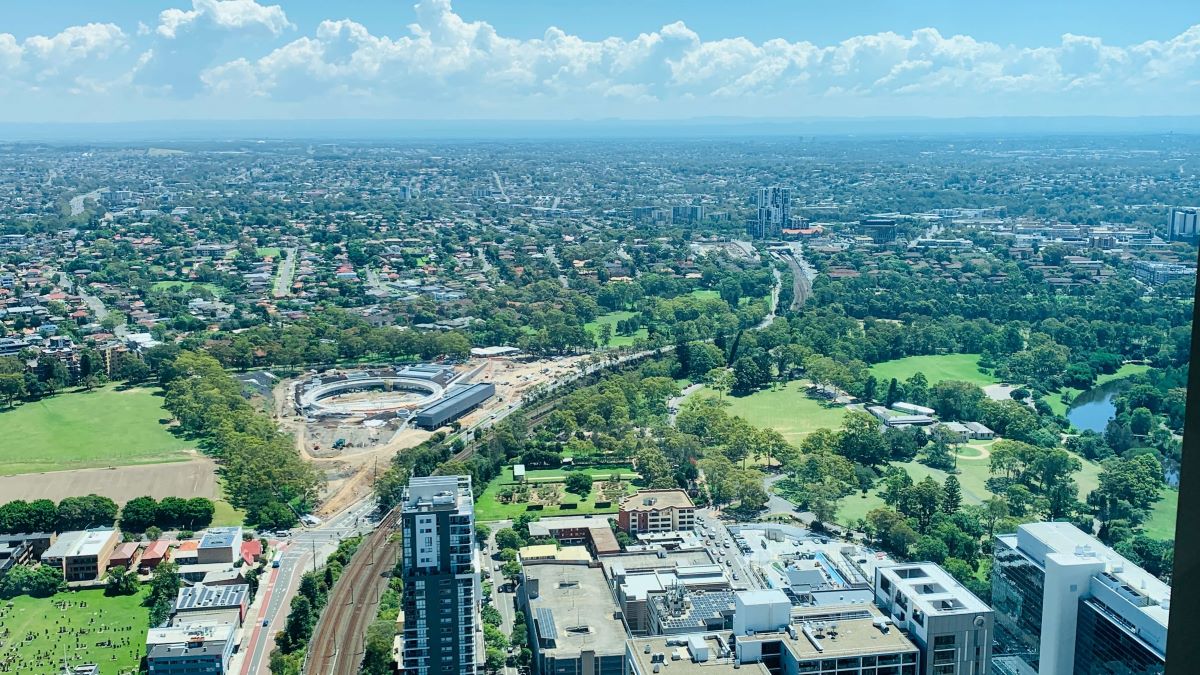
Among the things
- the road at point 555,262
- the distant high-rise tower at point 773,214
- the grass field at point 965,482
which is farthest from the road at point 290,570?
the distant high-rise tower at point 773,214

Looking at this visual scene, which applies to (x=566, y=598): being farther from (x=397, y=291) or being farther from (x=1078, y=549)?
(x=397, y=291)

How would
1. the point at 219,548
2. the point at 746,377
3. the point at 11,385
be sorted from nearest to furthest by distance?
1. the point at 219,548
2. the point at 11,385
3. the point at 746,377

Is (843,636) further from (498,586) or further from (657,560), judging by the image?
(498,586)

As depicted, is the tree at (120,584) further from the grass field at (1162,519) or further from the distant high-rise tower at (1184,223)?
the distant high-rise tower at (1184,223)

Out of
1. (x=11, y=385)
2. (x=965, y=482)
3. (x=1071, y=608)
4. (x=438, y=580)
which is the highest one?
(x=1071, y=608)

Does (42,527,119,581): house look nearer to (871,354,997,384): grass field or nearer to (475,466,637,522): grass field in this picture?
(475,466,637,522): grass field

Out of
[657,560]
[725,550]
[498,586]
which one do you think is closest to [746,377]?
[725,550]

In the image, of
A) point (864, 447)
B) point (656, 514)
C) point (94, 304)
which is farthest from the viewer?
point (94, 304)
